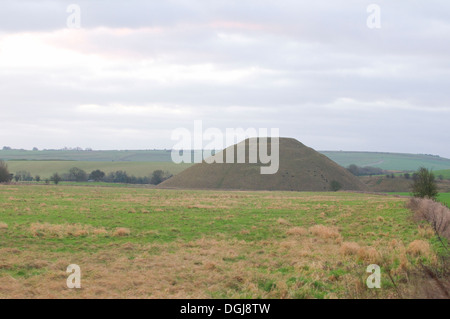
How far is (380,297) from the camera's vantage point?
9.47 meters

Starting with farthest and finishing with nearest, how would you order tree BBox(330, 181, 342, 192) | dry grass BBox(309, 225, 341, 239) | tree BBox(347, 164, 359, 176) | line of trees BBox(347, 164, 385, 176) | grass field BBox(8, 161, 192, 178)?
line of trees BBox(347, 164, 385, 176)
tree BBox(347, 164, 359, 176)
grass field BBox(8, 161, 192, 178)
tree BBox(330, 181, 342, 192)
dry grass BBox(309, 225, 341, 239)

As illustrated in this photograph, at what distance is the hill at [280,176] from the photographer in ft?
361

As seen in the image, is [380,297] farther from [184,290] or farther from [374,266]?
[184,290]

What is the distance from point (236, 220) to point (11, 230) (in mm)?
12822

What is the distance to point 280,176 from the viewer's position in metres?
115

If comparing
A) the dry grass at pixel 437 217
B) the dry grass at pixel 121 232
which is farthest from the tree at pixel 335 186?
the dry grass at pixel 121 232

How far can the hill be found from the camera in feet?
361

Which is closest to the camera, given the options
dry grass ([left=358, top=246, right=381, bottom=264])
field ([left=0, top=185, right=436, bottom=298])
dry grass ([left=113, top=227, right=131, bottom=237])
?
field ([left=0, top=185, right=436, bottom=298])

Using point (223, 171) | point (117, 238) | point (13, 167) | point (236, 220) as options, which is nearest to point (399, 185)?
point (223, 171)

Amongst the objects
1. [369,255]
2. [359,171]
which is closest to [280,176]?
[359,171]

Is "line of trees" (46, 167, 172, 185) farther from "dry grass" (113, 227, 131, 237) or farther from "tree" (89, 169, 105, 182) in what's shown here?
"dry grass" (113, 227, 131, 237)

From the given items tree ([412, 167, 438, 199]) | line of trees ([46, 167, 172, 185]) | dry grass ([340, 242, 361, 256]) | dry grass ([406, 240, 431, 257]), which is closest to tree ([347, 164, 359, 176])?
line of trees ([46, 167, 172, 185])

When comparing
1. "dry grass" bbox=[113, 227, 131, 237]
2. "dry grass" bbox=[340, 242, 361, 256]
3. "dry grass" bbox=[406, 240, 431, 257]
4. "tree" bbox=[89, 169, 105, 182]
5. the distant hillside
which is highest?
"dry grass" bbox=[406, 240, 431, 257]

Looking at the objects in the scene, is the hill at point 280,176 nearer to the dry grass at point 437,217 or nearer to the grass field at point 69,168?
the grass field at point 69,168
